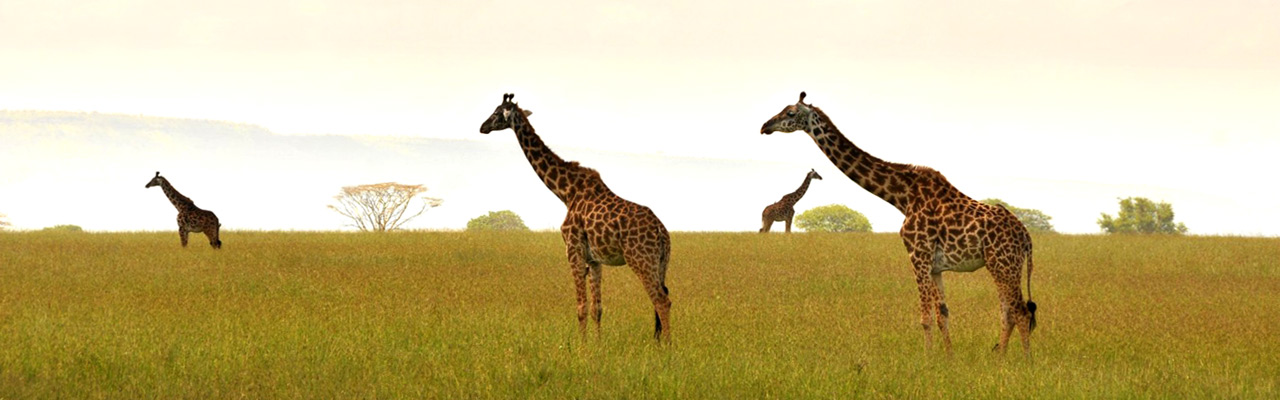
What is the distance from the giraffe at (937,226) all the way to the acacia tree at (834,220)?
60.5m

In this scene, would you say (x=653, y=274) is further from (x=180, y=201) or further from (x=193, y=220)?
(x=180, y=201)

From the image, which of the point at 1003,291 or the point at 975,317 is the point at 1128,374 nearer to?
the point at 1003,291

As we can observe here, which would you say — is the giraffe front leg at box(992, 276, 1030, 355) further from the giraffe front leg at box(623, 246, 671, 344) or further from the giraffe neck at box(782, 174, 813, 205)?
the giraffe neck at box(782, 174, 813, 205)

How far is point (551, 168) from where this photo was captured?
12203 mm

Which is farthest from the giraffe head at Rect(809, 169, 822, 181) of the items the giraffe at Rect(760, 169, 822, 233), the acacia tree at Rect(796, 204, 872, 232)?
the acacia tree at Rect(796, 204, 872, 232)

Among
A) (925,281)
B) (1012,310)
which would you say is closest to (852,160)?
(925,281)

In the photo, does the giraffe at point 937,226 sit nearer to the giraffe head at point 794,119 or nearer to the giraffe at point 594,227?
the giraffe head at point 794,119

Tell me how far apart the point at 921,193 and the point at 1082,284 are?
10.5m

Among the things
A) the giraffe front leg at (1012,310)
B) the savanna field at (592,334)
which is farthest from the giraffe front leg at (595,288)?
the giraffe front leg at (1012,310)

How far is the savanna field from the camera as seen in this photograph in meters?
9.54

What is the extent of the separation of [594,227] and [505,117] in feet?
6.52

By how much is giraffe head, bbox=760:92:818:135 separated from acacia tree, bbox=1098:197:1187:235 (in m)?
60.4

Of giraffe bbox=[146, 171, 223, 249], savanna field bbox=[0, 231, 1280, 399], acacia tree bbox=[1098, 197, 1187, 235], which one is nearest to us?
savanna field bbox=[0, 231, 1280, 399]

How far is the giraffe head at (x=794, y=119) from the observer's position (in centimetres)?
1134
